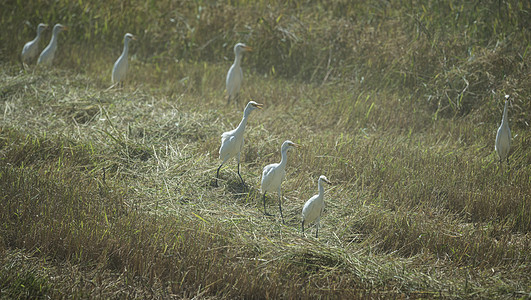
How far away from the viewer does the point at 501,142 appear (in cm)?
571

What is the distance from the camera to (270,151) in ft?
20.5

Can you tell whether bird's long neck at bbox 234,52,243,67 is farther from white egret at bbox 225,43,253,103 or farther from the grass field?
the grass field

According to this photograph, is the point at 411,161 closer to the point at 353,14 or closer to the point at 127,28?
the point at 353,14

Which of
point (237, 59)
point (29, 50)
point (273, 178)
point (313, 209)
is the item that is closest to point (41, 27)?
point (29, 50)

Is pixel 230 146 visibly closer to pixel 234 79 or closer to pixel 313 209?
pixel 313 209

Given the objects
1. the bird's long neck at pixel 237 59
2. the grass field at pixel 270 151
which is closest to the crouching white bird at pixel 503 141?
the grass field at pixel 270 151

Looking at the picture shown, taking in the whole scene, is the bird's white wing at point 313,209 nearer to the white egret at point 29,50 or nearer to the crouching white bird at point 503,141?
the crouching white bird at point 503,141

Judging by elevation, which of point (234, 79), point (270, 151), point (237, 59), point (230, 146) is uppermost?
point (237, 59)

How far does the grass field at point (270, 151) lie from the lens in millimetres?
3689

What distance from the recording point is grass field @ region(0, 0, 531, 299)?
3689mm

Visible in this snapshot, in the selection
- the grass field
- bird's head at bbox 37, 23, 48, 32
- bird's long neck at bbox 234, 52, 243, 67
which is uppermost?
bird's head at bbox 37, 23, 48, 32

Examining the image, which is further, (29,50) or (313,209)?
(29,50)

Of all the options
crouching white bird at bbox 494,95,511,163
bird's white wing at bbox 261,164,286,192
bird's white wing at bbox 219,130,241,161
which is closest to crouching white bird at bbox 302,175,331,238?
bird's white wing at bbox 261,164,286,192

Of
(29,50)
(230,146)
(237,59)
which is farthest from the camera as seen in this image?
(29,50)
